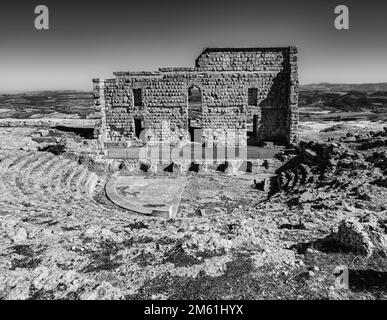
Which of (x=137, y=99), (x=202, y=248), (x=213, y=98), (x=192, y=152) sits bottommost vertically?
(x=202, y=248)

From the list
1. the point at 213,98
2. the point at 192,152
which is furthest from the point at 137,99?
the point at 192,152

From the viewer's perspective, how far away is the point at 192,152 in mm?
22516

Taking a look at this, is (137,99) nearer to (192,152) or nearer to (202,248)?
(192,152)

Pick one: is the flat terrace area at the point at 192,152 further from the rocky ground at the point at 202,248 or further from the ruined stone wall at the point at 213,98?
the rocky ground at the point at 202,248

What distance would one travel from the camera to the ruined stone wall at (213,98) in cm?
2369

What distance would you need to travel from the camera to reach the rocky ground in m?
6.34

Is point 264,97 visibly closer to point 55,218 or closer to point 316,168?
point 316,168

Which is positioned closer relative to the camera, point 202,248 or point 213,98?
point 202,248

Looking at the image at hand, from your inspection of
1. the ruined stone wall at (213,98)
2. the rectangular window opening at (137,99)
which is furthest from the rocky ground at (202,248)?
the rectangular window opening at (137,99)

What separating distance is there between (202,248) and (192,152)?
1500 centimetres

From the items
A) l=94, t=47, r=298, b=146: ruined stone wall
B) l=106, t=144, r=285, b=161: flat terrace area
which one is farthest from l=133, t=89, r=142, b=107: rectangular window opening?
l=106, t=144, r=285, b=161: flat terrace area

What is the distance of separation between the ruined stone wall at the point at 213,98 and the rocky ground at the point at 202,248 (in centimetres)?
1095

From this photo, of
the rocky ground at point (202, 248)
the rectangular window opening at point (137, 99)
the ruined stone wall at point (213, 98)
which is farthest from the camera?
the rectangular window opening at point (137, 99)
